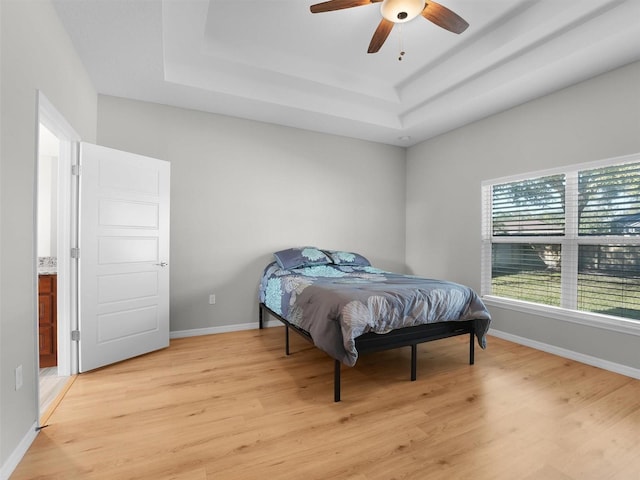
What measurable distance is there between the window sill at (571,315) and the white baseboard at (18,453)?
4.22m

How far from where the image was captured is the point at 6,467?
145 centimetres

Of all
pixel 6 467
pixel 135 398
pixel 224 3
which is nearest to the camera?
pixel 6 467

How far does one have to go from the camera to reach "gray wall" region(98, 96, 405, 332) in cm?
356

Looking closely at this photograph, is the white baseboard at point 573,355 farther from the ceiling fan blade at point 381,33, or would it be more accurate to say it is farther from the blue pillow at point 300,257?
the ceiling fan blade at point 381,33

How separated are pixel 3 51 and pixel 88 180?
131 centimetres

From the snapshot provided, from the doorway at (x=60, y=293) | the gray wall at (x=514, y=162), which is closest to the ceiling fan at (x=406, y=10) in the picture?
the gray wall at (x=514, y=162)

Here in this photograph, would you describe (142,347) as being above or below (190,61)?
below

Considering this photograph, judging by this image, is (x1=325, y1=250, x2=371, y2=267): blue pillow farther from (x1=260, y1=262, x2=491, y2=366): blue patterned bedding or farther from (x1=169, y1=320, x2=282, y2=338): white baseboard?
(x1=169, y1=320, x2=282, y2=338): white baseboard

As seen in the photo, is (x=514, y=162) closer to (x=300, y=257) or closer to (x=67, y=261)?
(x=300, y=257)

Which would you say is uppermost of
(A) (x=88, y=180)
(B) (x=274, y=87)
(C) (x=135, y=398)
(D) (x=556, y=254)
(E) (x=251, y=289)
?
(B) (x=274, y=87)

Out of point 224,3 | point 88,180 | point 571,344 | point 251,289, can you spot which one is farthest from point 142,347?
point 571,344

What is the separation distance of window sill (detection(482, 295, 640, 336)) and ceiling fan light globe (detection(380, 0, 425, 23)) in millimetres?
3024

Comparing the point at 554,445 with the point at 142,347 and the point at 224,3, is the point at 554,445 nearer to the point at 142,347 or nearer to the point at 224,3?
the point at 142,347

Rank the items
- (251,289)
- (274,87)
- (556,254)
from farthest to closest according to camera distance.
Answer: (251,289)
(274,87)
(556,254)
